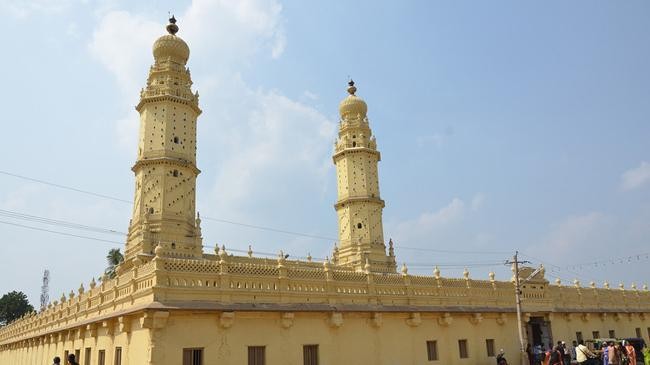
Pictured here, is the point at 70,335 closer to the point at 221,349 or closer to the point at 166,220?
the point at 166,220

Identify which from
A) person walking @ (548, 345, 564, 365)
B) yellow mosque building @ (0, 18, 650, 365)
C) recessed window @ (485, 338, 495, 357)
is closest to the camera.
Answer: yellow mosque building @ (0, 18, 650, 365)

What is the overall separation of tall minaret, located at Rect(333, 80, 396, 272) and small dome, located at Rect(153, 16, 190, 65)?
1591cm

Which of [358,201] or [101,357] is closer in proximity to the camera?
[101,357]

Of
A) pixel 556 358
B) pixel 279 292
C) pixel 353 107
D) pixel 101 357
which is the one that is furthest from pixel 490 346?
pixel 353 107

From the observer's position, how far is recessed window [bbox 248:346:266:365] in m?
18.0

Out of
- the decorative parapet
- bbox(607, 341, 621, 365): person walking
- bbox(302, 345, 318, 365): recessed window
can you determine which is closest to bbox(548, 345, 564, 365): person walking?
bbox(607, 341, 621, 365): person walking

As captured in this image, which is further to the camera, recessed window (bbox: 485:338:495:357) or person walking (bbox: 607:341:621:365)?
recessed window (bbox: 485:338:495:357)

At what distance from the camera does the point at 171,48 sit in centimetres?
3691

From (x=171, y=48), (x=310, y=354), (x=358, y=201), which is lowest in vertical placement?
(x=310, y=354)

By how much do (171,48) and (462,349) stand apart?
27528mm

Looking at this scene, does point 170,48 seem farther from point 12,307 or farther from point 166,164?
point 12,307

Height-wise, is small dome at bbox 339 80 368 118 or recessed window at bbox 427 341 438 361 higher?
small dome at bbox 339 80 368 118

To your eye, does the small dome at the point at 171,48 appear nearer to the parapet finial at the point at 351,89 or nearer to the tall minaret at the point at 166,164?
the tall minaret at the point at 166,164

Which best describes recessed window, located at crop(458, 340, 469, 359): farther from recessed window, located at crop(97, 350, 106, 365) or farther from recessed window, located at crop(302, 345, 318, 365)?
recessed window, located at crop(97, 350, 106, 365)
